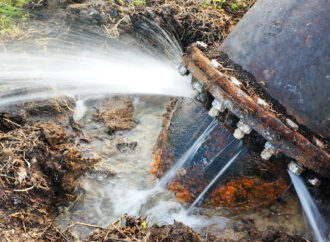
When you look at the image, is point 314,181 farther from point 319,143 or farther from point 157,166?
point 157,166

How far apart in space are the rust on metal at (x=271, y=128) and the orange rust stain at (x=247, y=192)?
0.55 meters

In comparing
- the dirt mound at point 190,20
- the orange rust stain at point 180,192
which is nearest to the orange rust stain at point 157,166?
the orange rust stain at point 180,192

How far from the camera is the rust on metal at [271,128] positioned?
1769 mm

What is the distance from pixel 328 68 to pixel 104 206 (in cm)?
179

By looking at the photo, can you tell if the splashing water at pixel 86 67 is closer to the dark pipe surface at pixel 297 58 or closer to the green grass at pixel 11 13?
the green grass at pixel 11 13

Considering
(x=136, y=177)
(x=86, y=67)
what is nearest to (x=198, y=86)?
(x=136, y=177)

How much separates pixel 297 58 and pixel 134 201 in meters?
1.57

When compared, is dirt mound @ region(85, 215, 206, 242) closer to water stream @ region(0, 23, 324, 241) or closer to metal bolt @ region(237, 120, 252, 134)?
water stream @ region(0, 23, 324, 241)

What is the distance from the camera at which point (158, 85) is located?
278 centimetres

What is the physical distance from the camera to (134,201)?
8.64 feet

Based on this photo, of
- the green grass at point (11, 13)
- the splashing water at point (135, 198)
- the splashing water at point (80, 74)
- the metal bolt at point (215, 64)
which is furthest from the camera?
the green grass at point (11, 13)

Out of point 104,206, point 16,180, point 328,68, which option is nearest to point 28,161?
point 16,180

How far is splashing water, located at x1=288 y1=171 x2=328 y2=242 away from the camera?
7.23ft

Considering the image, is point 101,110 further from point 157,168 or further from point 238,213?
point 238,213
